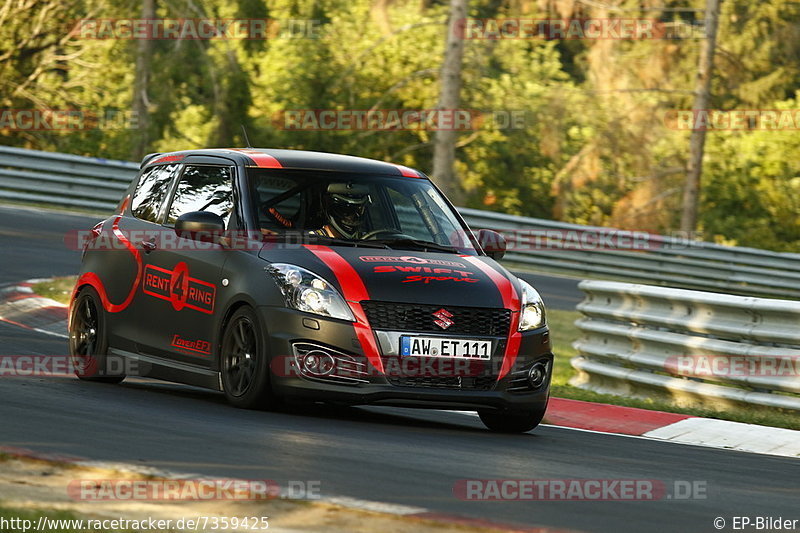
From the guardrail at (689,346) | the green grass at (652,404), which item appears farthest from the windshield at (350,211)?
the guardrail at (689,346)

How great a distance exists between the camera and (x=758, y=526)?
6152 mm

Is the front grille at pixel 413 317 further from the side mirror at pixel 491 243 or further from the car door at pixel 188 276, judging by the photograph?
the side mirror at pixel 491 243

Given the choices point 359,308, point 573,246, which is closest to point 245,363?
point 359,308

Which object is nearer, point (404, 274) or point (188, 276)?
point (404, 274)

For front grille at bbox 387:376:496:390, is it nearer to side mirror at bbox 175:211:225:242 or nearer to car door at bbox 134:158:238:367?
car door at bbox 134:158:238:367

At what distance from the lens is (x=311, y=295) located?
8633 millimetres

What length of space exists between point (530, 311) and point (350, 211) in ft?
4.84

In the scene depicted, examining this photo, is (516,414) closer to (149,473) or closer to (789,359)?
(789,359)

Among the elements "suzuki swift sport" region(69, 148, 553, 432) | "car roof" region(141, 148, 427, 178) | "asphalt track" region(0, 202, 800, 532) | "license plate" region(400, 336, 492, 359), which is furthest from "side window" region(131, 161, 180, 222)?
"license plate" region(400, 336, 492, 359)

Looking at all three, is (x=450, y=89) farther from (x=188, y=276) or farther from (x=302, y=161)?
(x=188, y=276)

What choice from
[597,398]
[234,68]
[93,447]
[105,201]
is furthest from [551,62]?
[93,447]

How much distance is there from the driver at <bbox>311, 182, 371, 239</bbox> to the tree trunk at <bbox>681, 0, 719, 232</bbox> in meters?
24.5

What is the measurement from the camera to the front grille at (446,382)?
8609 millimetres

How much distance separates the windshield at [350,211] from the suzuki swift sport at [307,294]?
11 mm
